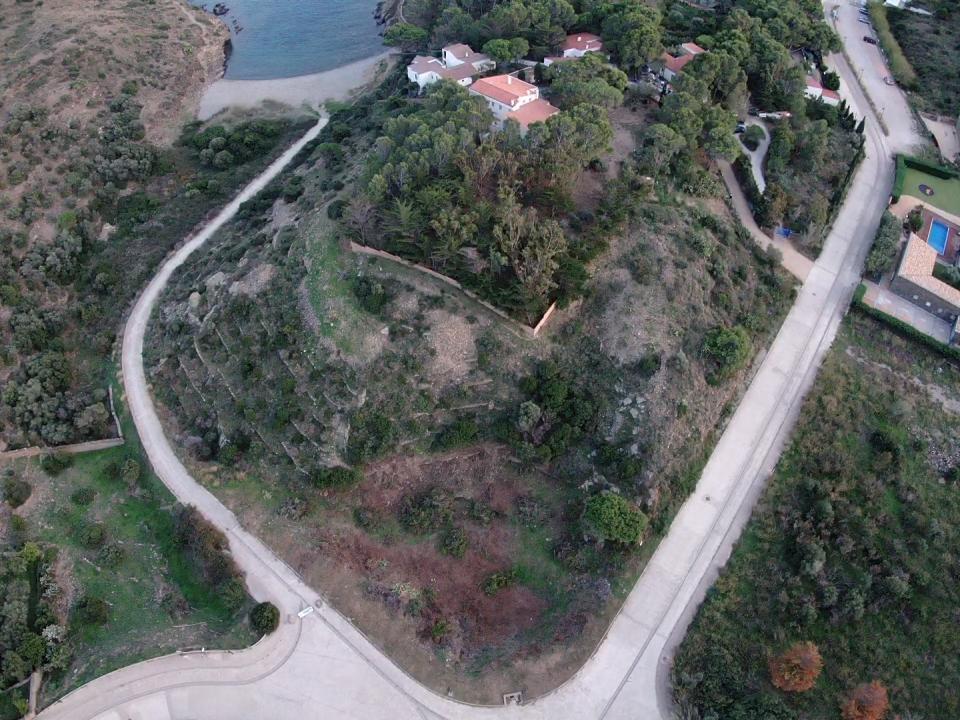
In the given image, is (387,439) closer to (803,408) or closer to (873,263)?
(803,408)

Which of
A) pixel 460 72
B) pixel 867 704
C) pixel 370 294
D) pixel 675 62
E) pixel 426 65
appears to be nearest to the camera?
pixel 867 704

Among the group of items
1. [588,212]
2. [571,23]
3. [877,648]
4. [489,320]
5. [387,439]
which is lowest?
[877,648]

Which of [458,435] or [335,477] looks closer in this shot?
[335,477]

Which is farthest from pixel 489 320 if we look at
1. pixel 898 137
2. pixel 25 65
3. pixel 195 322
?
pixel 25 65

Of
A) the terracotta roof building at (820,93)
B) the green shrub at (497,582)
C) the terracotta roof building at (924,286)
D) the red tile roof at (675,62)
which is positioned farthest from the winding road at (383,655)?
the terracotta roof building at (820,93)

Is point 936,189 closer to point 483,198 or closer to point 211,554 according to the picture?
point 483,198

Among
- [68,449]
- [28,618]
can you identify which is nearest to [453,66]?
[68,449]

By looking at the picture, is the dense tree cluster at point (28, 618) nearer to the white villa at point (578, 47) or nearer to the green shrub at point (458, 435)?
the green shrub at point (458, 435)
